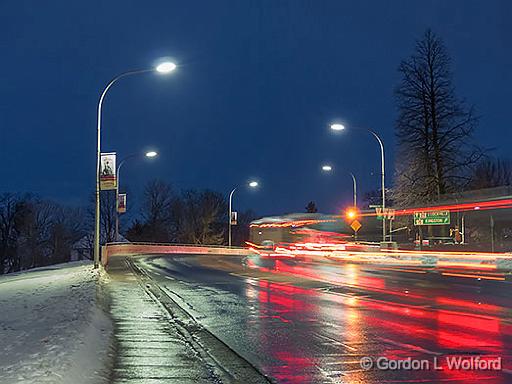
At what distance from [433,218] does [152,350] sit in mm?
42505

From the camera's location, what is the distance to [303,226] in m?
61.4

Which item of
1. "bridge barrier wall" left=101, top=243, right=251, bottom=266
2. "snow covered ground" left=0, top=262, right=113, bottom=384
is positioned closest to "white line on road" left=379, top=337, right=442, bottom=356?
"snow covered ground" left=0, top=262, right=113, bottom=384

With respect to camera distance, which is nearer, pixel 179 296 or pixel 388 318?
pixel 388 318

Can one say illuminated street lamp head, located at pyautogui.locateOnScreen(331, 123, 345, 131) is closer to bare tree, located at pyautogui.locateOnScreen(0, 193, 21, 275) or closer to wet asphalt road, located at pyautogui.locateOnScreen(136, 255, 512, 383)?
wet asphalt road, located at pyautogui.locateOnScreen(136, 255, 512, 383)

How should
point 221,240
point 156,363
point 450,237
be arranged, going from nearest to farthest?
point 156,363 < point 450,237 < point 221,240

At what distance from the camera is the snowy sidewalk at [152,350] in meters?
8.30

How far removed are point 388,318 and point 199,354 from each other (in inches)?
210

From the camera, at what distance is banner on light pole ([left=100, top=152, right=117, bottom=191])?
26683 millimetres

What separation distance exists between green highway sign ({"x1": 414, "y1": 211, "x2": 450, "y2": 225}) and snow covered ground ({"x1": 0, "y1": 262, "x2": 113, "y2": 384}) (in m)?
37.0

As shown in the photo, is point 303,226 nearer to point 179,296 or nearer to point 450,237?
point 450,237

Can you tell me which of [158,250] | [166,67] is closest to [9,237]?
[158,250]

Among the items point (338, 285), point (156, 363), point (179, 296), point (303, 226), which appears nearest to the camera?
point (156, 363)

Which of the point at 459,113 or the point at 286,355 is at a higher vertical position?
the point at 459,113

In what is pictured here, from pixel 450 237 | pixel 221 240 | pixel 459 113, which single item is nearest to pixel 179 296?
pixel 459 113
